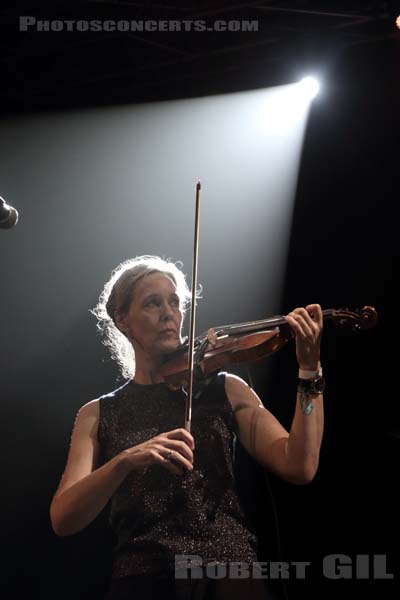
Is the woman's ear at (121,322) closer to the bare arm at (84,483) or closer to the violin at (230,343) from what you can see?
the violin at (230,343)

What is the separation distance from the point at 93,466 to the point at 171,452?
1.43ft

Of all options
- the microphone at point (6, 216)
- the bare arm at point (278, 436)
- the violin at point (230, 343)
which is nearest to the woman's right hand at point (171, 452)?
the violin at point (230, 343)

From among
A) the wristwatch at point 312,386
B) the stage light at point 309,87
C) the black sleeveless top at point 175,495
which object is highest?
the stage light at point 309,87

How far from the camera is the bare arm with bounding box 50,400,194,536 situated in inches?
61.1

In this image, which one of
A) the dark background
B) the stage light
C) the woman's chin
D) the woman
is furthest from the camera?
the stage light

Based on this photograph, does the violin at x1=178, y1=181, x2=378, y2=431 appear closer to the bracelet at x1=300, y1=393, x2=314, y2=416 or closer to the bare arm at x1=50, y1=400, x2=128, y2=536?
the bracelet at x1=300, y1=393, x2=314, y2=416

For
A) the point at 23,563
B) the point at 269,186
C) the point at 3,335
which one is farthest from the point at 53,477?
the point at 269,186

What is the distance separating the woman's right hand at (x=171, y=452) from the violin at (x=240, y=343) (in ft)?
1.17

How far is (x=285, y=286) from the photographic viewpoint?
269 centimetres

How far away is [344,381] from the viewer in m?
2.48

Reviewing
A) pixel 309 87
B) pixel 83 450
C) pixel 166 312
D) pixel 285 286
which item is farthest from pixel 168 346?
pixel 309 87

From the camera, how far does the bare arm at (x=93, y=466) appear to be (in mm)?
1553

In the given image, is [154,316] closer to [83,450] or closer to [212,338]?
[212,338]

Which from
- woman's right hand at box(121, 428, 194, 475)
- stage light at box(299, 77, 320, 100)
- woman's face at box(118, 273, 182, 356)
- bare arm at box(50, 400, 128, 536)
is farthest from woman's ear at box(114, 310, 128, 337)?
stage light at box(299, 77, 320, 100)
